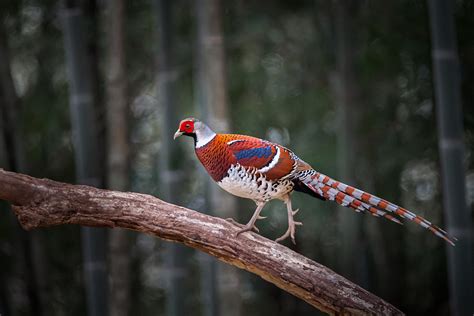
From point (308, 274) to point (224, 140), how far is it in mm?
737

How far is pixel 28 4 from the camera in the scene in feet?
27.8

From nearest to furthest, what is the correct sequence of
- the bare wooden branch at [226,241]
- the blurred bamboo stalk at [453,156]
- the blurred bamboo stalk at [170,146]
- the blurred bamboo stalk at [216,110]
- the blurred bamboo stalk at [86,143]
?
the bare wooden branch at [226,241]
the blurred bamboo stalk at [453,156]
the blurred bamboo stalk at [216,110]
the blurred bamboo stalk at [86,143]
the blurred bamboo stalk at [170,146]

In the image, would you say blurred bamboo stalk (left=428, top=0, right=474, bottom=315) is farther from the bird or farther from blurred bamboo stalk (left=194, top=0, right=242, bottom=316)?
blurred bamboo stalk (left=194, top=0, right=242, bottom=316)

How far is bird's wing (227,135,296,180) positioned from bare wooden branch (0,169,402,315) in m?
0.39

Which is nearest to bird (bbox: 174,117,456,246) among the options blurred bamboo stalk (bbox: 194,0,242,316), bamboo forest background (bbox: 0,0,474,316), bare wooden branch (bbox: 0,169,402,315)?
bare wooden branch (bbox: 0,169,402,315)

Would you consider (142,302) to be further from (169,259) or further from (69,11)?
(69,11)

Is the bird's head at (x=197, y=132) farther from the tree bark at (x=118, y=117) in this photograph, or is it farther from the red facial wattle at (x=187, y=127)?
the tree bark at (x=118, y=117)

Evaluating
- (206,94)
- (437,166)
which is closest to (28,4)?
(206,94)

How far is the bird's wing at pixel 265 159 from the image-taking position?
3.14m

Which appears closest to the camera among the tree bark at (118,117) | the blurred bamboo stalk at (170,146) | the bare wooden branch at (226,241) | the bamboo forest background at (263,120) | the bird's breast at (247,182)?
the bird's breast at (247,182)

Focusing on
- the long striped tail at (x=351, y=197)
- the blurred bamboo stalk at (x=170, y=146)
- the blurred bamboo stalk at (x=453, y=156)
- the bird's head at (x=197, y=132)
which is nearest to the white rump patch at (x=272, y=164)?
the long striped tail at (x=351, y=197)

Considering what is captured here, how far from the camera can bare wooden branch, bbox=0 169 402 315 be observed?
3.31 metres

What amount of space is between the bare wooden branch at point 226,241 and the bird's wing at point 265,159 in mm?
391

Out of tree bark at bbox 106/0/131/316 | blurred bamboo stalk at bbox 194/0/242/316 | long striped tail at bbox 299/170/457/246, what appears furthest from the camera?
tree bark at bbox 106/0/131/316
